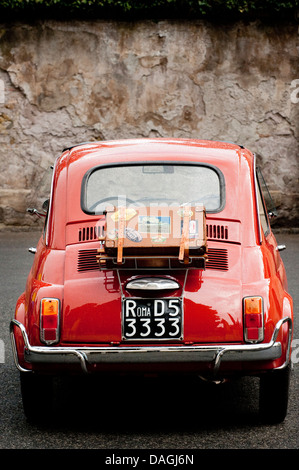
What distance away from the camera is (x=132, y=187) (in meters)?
5.28

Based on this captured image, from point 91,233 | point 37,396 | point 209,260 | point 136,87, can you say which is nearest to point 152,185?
point 91,233

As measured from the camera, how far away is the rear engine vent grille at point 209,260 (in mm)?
4664

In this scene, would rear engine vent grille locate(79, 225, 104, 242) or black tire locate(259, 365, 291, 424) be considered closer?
black tire locate(259, 365, 291, 424)

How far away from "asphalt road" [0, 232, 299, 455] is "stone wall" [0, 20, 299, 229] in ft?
26.9

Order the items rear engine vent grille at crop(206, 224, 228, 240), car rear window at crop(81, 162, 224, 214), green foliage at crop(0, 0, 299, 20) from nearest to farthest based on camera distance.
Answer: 1. rear engine vent grille at crop(206, 224, 228, 240)
2. car rear window at crop(81, 162, 224, 214)
3. green foliage at crop(0, 0, 299, 20)

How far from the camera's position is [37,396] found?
4754 mm

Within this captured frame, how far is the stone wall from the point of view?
13.8m

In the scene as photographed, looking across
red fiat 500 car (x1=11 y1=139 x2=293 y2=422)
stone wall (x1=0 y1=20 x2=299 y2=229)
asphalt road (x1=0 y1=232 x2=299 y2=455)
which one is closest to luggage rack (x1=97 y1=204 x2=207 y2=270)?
red fiat 500 car (x1=11 y1=139 x2=293 y2=422)

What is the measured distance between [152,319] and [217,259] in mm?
560

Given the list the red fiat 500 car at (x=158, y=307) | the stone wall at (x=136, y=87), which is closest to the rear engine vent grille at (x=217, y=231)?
the red fiat 500 car at (x=158, y=307)

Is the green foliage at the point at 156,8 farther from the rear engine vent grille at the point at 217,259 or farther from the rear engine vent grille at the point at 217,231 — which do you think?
the rear engine vent grille at the point at 217,259

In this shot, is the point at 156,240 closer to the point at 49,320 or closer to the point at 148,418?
the point at 49,320

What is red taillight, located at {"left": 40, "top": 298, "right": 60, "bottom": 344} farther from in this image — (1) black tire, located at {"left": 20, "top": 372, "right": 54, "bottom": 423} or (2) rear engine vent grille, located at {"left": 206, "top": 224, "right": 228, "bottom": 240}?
(2) rear engine vent grille, located at {"left": 206, "top": 224, "right": 228, "bottom": 240}
